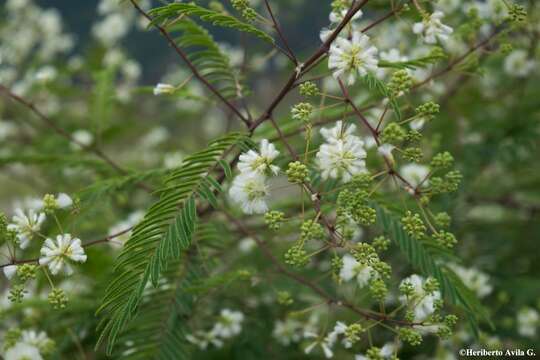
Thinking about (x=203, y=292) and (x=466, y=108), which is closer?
(x=203, y=292)

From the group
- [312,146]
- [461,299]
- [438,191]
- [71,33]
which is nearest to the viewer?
[438,191]

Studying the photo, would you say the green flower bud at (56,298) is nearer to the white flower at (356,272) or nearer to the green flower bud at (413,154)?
the white flower at (356,272)

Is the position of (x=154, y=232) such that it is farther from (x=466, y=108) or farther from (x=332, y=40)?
(x=466, y=108)

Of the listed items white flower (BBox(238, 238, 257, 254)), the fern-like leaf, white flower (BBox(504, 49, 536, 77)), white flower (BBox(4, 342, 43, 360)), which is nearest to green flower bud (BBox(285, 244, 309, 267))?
the fern-like leaf

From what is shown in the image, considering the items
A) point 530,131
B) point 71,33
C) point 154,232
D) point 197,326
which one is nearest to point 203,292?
point 197,326

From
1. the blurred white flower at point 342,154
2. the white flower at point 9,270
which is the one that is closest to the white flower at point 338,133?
the blurred white flower at point 342,154

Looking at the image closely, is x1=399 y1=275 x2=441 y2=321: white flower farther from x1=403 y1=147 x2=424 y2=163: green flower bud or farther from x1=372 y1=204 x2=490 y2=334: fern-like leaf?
x1=403 y1=147 x2=424 y2=163: green flower bud

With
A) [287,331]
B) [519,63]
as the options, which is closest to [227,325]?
[287,331]
